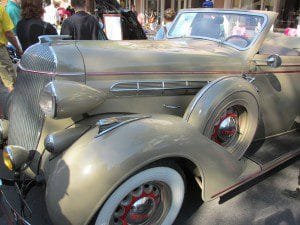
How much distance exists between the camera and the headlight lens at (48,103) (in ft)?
7.33

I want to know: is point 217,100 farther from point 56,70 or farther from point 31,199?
point 31,199

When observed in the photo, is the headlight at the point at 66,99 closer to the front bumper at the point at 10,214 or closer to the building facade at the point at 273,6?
the front bumper at the point at 10,214

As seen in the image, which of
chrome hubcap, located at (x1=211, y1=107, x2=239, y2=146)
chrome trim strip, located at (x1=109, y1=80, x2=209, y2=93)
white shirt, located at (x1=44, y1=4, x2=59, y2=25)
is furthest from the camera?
white shirt, located at (x1=44, y1=4, x2=59, y2=25)

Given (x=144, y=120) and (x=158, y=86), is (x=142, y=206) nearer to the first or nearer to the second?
(x=144, y=120)

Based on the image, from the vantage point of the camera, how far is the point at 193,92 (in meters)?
3.03

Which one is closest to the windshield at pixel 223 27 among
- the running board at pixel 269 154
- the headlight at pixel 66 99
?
the running board at pixel 269 154

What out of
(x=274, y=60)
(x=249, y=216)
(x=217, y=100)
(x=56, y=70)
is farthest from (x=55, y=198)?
(x=274, y=60)

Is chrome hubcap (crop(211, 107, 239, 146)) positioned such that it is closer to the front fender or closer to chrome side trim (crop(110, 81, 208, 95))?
chrome side trim (crop(110, 81, 208, 95))

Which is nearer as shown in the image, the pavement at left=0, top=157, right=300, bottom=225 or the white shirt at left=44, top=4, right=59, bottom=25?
the pavement at left=0, top=157, right=300, bottom=225

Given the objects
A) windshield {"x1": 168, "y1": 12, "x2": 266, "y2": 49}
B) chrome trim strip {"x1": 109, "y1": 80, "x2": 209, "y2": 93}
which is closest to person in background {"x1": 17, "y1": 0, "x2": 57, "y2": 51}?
windshield {"x1": 168, "y1": 12, "x2": 266, "y2": 49}

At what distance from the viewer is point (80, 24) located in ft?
15.7

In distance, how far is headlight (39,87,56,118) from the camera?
2229 mm

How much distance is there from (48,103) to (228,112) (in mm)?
1516

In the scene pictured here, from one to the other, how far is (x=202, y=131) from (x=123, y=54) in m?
0.87
